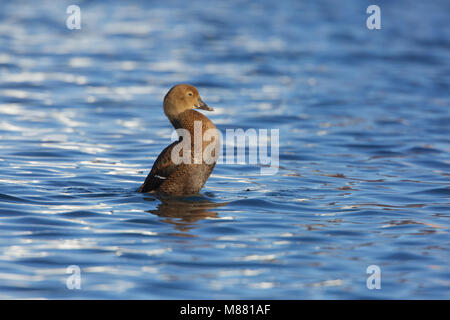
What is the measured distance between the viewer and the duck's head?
8.58 meters

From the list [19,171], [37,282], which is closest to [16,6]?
[19,171]

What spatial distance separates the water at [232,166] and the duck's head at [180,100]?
3.41 feet

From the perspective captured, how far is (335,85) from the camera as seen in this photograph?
17.5 meters

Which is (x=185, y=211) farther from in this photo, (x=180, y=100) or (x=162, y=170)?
(x=180, y=100)

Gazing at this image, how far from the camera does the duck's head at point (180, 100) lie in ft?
28.1

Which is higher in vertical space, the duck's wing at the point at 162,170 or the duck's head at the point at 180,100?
the duck's head at the point at 180,100

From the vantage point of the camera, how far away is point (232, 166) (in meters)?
10.7

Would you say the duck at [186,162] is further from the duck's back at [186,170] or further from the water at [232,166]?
the water at [232,166]

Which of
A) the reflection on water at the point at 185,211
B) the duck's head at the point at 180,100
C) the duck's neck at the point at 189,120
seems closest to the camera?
the reflection on water at the point at 185,211

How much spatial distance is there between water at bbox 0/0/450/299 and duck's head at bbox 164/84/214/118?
1040 mm

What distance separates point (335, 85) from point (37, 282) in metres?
12.6

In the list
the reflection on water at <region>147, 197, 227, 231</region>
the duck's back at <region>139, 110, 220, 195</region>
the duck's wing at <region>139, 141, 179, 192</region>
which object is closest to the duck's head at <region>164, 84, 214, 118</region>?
the duck's back at <region>139, 110, 220, 195</region>

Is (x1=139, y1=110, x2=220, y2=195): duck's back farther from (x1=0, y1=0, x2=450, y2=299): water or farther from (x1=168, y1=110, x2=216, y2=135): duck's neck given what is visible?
(x1=0, y1=0, x2=450, y2=299): water

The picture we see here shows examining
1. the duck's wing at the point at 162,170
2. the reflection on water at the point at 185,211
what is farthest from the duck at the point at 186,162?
the reflection on water at the point at 185,211
